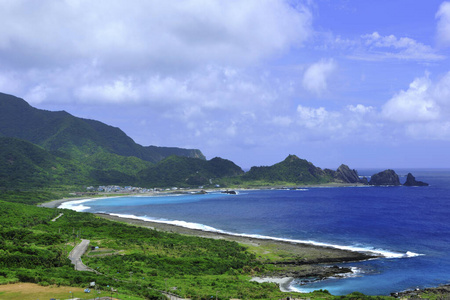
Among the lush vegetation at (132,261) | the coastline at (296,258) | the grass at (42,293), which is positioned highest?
the grass at (42,293)

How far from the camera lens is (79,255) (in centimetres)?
6450

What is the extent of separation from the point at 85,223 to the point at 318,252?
70.7m

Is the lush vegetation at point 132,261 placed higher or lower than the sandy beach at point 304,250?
higher

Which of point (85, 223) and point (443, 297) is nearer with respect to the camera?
point (443, 297)

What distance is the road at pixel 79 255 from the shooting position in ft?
183

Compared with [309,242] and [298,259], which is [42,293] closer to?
[298,259]

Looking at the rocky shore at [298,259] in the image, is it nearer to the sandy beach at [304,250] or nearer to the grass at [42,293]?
the sandy beach at [304,250]

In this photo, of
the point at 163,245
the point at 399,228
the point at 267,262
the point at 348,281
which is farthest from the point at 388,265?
the point at 163,245

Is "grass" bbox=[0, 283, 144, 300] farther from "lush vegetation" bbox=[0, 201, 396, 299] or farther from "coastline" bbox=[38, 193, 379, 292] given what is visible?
"coastline" bbox=[38, 193, 379, 292]

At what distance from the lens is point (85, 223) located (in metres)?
97.4

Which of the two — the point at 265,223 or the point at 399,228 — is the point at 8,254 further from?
the point at 399,228

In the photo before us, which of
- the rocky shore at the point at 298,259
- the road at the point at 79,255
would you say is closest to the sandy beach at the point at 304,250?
the rocky shore at the point at 298,259

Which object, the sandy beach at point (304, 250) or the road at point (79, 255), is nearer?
the road at point (79, 255)

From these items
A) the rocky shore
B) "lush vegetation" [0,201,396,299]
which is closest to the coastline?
the rocky shore
